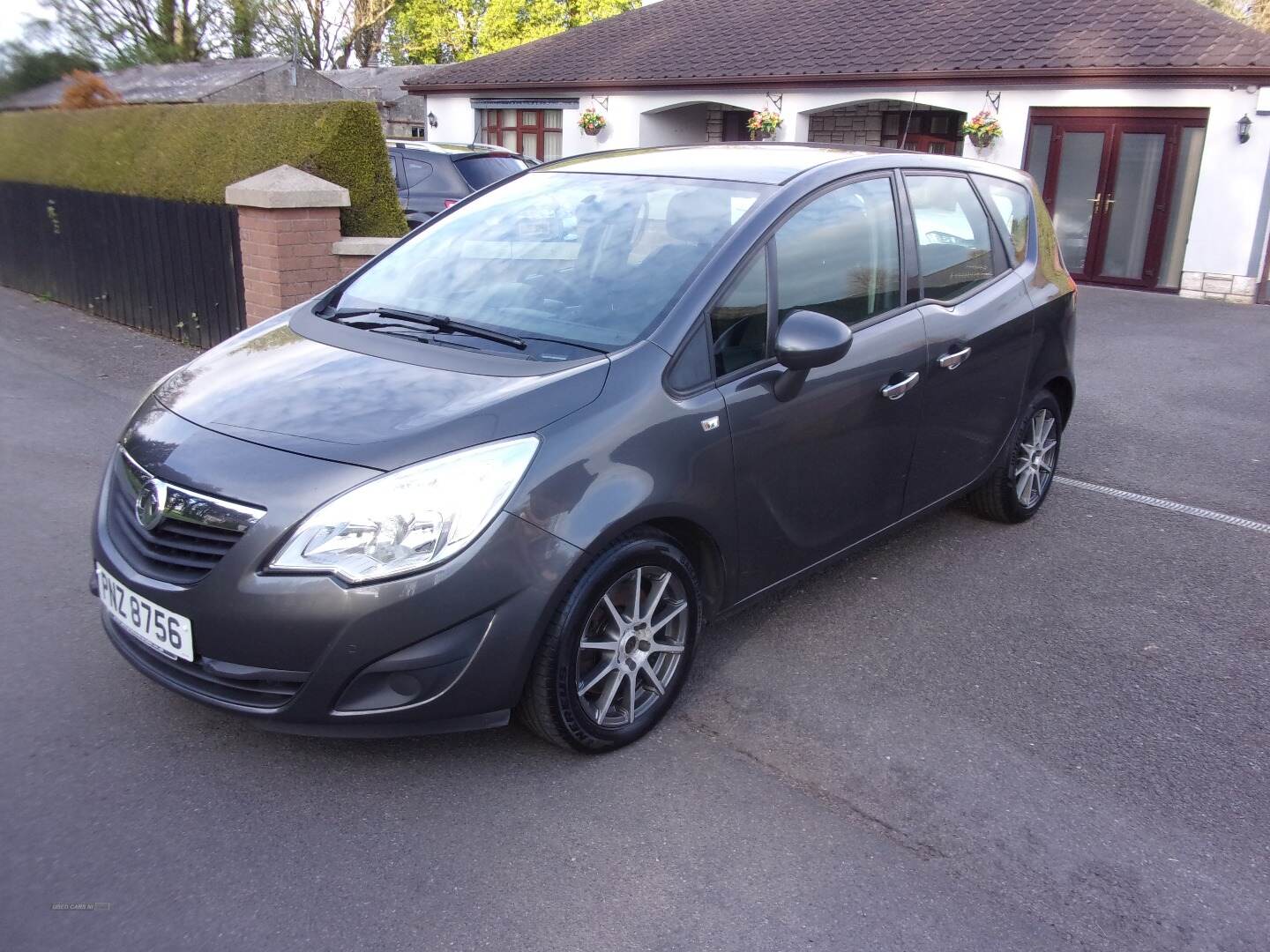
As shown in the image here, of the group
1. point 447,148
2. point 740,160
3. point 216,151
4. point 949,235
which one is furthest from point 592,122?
point 740,160

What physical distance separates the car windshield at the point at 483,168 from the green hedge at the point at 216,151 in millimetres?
2214

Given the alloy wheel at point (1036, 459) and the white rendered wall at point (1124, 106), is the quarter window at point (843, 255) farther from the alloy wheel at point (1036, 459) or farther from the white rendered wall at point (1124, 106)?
the white rendered wall at point (1124, 106)

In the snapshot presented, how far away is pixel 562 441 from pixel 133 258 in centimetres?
867

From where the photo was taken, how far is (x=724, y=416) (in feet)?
11.3

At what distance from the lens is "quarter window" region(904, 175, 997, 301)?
4.41 m

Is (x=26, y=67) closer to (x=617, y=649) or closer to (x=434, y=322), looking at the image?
(x=434, y=322)

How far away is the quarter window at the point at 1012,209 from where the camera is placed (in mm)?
5012

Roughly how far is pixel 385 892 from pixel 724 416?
168cm

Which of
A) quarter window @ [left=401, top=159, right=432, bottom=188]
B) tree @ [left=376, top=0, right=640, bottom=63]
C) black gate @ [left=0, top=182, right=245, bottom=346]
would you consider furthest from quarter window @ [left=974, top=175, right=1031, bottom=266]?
tree @ [left=376, top=0, right=640, bottom=63]

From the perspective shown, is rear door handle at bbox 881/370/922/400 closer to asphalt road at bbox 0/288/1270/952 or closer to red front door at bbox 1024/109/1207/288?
asphalt road at bbox 0/288/1270/952

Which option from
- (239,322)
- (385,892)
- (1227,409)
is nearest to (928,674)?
(385,892)

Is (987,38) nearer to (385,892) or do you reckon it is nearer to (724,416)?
(724,416)

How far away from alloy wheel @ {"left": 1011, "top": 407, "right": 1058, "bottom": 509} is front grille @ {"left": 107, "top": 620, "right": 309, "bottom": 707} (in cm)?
366

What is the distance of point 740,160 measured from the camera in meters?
4.18
